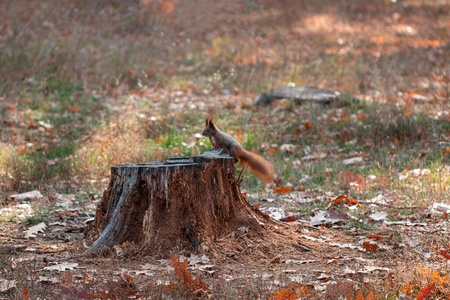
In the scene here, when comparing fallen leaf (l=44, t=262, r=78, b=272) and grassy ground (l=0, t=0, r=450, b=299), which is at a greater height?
grassy ground (l=0, t=0, r=450, b=299)

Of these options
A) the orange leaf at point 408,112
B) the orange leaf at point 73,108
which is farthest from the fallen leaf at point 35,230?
the orange leaf at point 408,112

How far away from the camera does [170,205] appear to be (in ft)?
12.5

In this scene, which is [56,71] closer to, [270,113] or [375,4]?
[270,113]

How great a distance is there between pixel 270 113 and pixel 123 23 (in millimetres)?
8426

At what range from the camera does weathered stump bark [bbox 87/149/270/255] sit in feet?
12.4

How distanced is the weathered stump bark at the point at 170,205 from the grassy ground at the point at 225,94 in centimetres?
88

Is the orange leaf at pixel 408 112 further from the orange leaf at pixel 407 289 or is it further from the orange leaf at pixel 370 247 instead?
the orange leaf at pixel 407 289

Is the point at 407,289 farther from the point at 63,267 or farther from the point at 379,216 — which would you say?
the point at 63,267

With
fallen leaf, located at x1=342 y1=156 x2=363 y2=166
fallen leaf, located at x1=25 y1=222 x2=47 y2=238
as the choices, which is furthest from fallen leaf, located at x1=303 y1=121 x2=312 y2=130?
fallen leaf, located at x1=25 y1=222 x2=47 y2=238

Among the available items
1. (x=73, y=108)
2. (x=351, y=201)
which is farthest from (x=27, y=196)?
(x=73, y=108)

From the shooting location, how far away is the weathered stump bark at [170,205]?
12.4 feet

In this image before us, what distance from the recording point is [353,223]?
4578 mm

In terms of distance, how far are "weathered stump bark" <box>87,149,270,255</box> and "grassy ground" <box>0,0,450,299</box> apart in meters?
0.88

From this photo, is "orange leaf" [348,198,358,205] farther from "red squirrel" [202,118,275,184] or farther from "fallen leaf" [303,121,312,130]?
"fallen leaf" [303,121,312,130]
